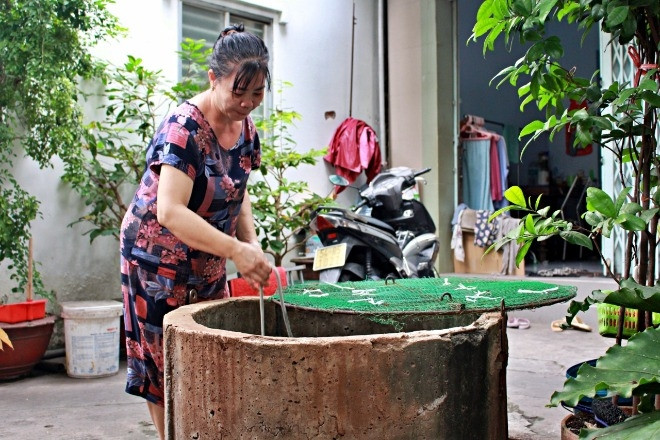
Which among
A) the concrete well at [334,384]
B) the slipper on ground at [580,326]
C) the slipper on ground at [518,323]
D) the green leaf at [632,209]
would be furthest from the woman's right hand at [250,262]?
the slipper on ground at [518,323]

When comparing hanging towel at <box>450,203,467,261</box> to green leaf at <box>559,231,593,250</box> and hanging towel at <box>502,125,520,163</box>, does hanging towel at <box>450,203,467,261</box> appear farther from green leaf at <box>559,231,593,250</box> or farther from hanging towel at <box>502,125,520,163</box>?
green leaf at <box>559,231,593,250</box>

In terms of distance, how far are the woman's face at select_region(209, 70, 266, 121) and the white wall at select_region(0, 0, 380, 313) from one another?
337cm

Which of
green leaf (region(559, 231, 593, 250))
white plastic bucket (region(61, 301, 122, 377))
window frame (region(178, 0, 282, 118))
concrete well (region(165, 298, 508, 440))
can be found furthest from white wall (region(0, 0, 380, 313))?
green leaf (region(559, 231, 593, 250))

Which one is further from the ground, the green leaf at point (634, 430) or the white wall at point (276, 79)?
the white wall at point (276, 79)

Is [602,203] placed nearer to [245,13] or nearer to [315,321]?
[315,321]

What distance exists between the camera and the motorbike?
499 centimetres

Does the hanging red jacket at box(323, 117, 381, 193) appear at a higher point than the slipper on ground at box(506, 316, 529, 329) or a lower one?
higher

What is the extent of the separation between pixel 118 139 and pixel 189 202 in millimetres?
3551

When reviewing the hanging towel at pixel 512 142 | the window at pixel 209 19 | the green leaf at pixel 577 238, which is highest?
the window at pixel 209 19

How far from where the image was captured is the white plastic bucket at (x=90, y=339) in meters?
4.55

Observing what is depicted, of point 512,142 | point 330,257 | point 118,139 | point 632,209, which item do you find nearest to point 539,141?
point 512,142

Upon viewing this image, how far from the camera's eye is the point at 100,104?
5344 mm

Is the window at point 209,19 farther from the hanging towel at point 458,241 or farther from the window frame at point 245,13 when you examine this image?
the hanging towel at point 458,241

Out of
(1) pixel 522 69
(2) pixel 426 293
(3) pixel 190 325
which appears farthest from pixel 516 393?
(3) pixel 190 325
